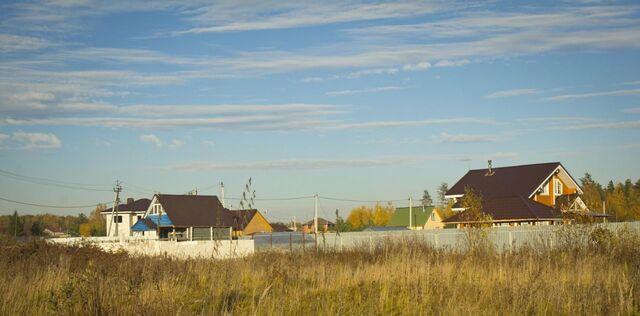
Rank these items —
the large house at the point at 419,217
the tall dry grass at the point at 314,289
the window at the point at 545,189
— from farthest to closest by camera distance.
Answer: the large house at the point at 419,217, the window at the point at 545,189, the tall dry grass at the point at 314,289

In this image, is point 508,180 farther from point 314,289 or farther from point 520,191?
point 314,289

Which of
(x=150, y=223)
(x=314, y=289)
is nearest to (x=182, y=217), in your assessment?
(x=150, y=223)

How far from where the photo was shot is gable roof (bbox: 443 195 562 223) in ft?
138

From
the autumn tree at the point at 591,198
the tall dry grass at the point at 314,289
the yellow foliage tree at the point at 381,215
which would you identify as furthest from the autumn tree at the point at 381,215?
the tall dry grass at the point at 314,289

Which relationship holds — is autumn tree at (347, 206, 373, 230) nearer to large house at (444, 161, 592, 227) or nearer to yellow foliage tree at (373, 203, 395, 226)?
yellow foliage tree at (373, 203, 395, 226)

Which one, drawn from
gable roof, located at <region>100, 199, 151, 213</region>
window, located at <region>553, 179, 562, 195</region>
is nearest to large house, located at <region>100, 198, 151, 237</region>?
gable roof, located at <region>100, 199, 151, 213</region>

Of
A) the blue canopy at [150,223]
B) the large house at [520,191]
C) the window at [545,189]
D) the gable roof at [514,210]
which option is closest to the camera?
the gable roof at [514,210]

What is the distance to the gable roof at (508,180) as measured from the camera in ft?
156

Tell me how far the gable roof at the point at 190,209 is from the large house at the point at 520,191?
22.3 metres

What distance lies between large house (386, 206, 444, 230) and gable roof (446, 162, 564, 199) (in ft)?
88.4

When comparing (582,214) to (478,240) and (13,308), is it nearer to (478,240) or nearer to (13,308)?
(478,240)

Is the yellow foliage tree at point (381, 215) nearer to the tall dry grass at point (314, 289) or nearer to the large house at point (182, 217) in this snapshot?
the large house at point (182, 217)

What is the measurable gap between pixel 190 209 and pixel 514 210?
1213 inches

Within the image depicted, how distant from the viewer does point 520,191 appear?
4734 cm
